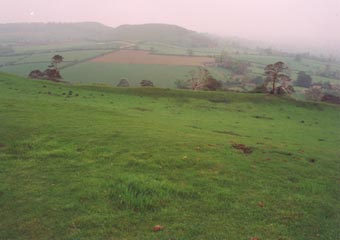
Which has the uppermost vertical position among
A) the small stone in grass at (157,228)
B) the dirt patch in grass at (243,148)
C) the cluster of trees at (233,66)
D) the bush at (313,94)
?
the cluster of trees at (233,66)

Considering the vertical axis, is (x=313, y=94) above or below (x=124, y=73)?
below

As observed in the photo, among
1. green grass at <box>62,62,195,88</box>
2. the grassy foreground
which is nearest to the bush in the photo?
green grass at <box>62,62,195,88</box>

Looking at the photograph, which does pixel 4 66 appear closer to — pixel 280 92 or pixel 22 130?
pixel 280 92

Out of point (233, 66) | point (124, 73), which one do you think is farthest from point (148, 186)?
point (233, 66)

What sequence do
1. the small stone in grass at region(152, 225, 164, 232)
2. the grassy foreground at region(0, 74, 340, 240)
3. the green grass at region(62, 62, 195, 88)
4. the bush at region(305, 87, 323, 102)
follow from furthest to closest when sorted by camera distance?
the green grass at region(62, 62, 195, 88) → the bush at region(305, 87, 323, 102) → the grassy foreground at region(0, 74, 340, 240) → the small stone in grass at region(152, 225, 164, 232)

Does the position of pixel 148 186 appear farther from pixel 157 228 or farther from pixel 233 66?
pixel 233 66

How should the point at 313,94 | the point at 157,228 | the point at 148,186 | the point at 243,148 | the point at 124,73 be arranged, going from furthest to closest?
the point at 124,73
the point at 313,94
the point at 243,148
the point at 148,186
the point at 157,228

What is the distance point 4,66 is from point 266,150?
363ft

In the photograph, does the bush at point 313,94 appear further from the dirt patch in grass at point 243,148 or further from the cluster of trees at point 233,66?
the dirt patch in grass at point 243,148

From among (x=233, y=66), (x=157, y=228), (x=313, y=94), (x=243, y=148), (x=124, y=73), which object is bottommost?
(x=313, y=94)

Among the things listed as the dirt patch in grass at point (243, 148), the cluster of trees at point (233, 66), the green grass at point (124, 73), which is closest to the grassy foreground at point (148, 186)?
the dirt patch in grass at point (243, 148)

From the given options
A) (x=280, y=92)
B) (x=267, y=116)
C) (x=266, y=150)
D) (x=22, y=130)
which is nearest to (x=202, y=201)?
(x=266, y=150)

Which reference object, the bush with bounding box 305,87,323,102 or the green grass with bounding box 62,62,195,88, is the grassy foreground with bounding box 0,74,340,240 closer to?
the bush with bounding box 305,87,323,102

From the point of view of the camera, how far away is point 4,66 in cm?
10250
